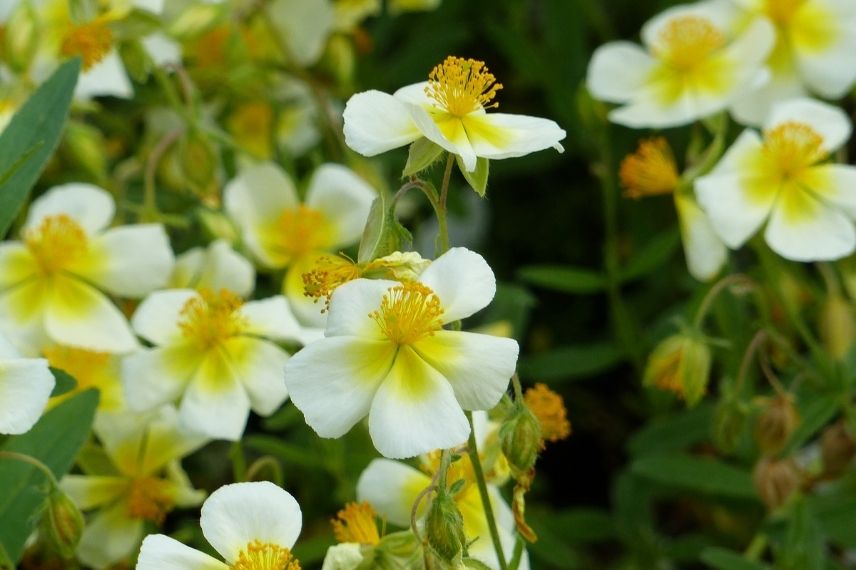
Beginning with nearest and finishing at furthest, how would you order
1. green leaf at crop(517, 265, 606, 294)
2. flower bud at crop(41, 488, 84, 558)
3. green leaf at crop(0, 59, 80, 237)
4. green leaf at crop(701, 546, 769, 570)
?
flower bud at crop(41, 488, 84, 558), green leaf at crop(0, 59, 80, 237), green leaf at crop(701, 546, 769, 570), green leaf at crop(517, 265, 606, 294)

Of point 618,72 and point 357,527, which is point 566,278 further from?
point 357,527

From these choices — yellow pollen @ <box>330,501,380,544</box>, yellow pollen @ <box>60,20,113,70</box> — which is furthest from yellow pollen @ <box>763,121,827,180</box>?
yellow pollen @ <box>60,20,113,70</box>

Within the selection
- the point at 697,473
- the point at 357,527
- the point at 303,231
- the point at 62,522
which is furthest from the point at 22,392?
the point at 697,473

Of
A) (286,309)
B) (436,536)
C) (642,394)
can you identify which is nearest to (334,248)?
(286,309)

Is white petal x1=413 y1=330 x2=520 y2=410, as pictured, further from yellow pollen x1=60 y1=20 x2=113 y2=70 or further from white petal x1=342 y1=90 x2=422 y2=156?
yellow pollen x1=60 y1=20 x2=113 y2=70

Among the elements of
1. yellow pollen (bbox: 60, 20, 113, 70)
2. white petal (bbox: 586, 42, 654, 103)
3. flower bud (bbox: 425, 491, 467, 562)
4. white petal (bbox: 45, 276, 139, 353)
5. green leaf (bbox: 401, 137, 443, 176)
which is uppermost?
green leaf (bbox: 401, 137, 443, 176)

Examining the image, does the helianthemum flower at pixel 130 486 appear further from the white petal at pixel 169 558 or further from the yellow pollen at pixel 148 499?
the white petal at pixel 169 558

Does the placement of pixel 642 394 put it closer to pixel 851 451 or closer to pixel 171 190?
pixel 851 451

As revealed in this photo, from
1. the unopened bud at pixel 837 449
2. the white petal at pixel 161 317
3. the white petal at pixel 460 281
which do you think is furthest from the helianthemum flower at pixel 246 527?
the unopened bud at pixel 837 449

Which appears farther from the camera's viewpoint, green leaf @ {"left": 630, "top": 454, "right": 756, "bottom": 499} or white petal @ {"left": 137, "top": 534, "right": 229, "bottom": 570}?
green leaf @ {"left": 630, "top": 454, "right": 756, "bottom": 499}
